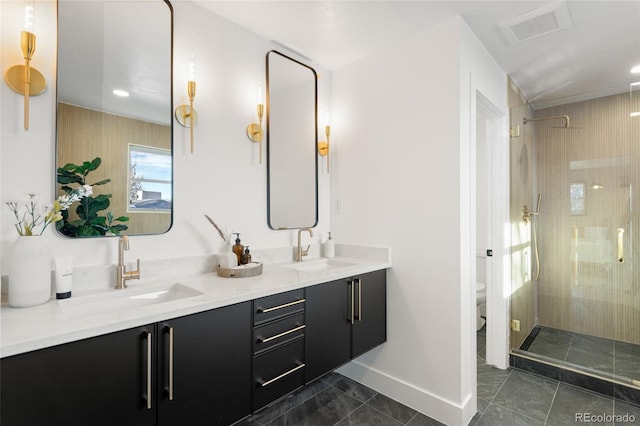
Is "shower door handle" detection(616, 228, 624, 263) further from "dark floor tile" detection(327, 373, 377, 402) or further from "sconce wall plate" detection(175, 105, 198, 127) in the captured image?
"sconce wall plate" detection(175, 105, 198, 127)

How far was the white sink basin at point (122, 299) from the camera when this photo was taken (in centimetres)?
125

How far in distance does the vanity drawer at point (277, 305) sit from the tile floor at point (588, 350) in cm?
227

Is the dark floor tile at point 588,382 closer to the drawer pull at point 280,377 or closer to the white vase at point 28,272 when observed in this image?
the drawer pull at point 280,377

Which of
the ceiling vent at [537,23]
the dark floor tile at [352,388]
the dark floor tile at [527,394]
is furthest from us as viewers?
the dark floor tile at [352,388]

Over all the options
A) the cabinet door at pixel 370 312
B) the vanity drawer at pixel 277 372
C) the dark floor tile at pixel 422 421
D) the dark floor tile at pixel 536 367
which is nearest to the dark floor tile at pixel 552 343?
the dark floor tile at pixel 536 367

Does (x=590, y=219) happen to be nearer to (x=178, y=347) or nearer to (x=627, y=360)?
(x=627, y=360)

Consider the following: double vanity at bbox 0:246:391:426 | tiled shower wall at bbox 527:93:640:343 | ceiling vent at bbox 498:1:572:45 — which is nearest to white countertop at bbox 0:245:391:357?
double vanity at bbox 0:246:391:426

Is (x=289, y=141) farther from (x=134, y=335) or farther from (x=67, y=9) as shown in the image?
(x=134, y=335)

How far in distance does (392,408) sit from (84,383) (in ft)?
5.88

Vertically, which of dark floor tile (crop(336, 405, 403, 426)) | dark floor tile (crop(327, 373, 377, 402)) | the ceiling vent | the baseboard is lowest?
dark floor tile (crop(327, 373, 377, 402))

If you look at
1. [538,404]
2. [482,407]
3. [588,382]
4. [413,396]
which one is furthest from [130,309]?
[588,382]

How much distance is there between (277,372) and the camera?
59.6 inches

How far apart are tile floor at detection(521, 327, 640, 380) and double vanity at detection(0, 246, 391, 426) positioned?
186cm

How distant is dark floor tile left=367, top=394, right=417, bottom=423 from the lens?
77.7 inches
